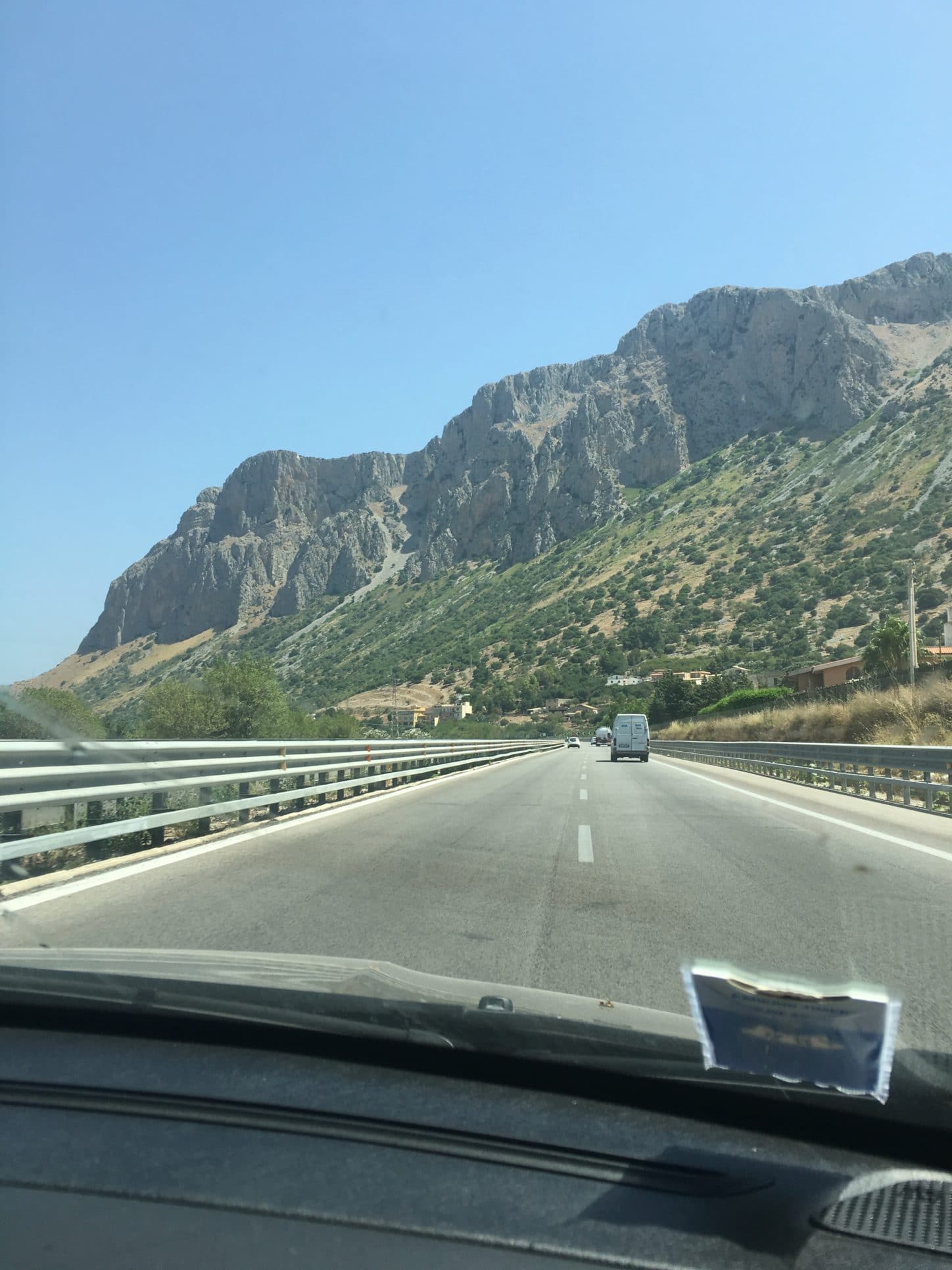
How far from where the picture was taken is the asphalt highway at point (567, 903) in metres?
5.26

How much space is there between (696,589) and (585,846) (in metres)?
93.7

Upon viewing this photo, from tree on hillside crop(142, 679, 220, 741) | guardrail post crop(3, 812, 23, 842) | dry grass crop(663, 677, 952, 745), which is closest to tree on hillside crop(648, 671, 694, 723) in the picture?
dry grass crop(663, 677, 952, 745)

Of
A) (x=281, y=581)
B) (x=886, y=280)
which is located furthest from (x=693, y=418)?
(x=281, y=581)

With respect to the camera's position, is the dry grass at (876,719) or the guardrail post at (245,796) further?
the dry grass at (876,719)

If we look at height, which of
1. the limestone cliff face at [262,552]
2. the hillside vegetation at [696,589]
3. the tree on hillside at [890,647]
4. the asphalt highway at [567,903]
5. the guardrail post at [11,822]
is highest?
the limestone cliff face at [262,552]

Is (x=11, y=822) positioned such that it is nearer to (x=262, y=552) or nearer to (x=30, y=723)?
(x=30, y=723)

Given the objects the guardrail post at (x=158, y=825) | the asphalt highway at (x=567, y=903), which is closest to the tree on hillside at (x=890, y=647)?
the asphalt highway at (x=567, y=903)

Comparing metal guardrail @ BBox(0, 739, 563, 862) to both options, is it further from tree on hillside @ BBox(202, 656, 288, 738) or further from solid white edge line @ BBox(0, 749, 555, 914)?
tree on hillside @ BBox(202, 656, 288, 738)

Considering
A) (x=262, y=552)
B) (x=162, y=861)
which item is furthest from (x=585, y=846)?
(x=262, y=552)

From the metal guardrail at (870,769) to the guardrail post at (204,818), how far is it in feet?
34.0

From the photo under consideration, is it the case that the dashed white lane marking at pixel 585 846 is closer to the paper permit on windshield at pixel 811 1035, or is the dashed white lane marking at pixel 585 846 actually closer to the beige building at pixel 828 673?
the paper permit on windshield at pixel 811 1035

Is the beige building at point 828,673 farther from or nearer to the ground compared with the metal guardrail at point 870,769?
farther from the ground

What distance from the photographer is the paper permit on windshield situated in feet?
7.66

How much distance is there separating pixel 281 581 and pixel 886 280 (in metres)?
108
